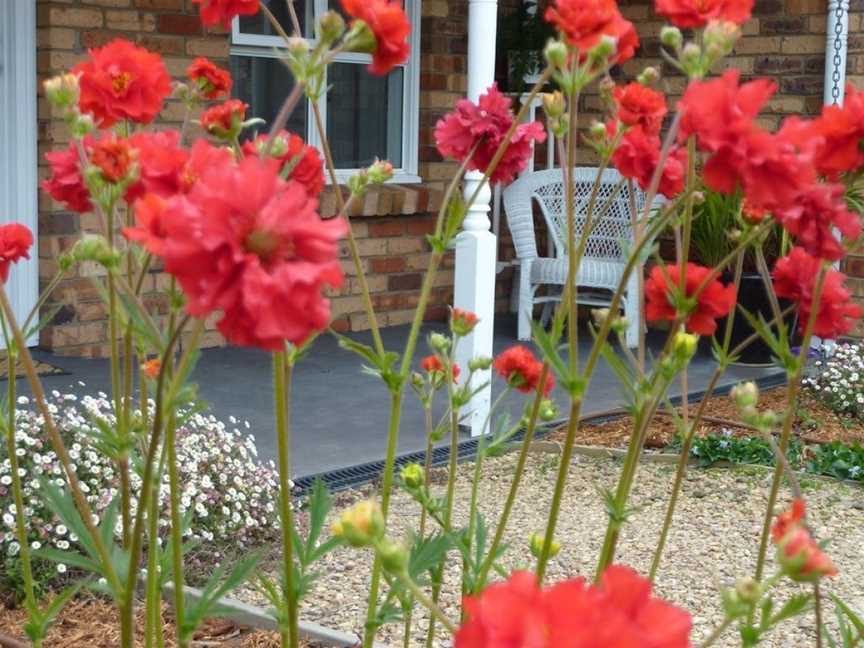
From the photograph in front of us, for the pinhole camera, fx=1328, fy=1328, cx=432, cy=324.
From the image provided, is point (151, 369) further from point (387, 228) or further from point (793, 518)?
point (387, 228)

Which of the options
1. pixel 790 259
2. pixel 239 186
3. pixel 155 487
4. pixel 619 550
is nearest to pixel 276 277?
pixel 239 186

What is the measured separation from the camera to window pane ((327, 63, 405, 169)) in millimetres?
6988

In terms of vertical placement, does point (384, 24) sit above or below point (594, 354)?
above

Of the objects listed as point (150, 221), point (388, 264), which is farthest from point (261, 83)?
point (150, 221)

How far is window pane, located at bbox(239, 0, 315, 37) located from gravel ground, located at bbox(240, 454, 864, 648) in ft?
8.97

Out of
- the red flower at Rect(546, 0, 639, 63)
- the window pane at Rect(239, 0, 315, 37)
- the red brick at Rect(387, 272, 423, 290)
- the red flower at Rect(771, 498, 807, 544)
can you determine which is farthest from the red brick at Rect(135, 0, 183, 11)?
the red flower at Rect(771, 498, 807, 544)

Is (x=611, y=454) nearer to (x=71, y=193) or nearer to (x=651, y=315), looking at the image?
(x=651, y=315)

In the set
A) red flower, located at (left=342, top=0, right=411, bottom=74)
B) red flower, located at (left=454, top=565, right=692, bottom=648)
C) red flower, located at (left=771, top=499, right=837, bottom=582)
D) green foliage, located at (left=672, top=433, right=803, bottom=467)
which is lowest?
green foliage, located at (left=672, top=433, right=803, bottom=467)

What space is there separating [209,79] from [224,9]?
0.66 ft

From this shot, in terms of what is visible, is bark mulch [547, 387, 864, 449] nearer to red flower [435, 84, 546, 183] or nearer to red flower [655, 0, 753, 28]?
red flower [435, 84, 546, 183]

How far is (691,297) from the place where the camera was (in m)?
1.48

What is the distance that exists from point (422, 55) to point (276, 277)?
6679 millimetres

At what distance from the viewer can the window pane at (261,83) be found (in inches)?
254

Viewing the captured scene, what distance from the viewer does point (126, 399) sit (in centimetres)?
142
